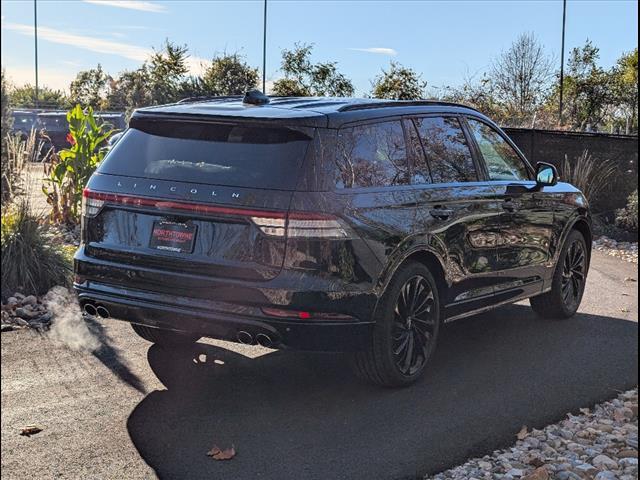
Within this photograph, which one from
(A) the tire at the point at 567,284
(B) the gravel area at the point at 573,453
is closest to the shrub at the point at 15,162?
(A) the tire at the point at 567,284

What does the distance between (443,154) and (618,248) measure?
27.2ft

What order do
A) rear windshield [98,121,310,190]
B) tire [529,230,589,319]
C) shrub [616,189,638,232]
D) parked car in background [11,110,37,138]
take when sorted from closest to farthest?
rear windshield [98,121,310,190] → tire [529,230,589,319] → parked car in background [11,110,37,138] → shrub [616,189,638,232]

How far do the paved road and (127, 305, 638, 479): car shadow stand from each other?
1 cm

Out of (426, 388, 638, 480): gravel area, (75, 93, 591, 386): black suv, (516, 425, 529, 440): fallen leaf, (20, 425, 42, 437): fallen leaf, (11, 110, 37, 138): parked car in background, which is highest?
(11, 110, 37, 138): parked car in background

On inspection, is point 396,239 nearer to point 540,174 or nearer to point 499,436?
point 499,436

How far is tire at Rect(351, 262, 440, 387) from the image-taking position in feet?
17.6

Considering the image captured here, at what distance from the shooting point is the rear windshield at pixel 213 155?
503cm

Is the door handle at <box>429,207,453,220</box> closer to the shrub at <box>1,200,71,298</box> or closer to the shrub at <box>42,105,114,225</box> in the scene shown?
the shrub at <box>1,200,71,298</box>

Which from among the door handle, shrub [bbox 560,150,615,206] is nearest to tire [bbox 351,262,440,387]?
the door handle

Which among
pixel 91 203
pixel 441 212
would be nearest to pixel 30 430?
pixel 91 203

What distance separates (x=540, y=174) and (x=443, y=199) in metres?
1.61

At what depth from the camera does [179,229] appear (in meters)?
5.06

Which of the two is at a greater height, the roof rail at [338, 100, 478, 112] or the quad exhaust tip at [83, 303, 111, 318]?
the roof rail at [338, 100, 478, 112]

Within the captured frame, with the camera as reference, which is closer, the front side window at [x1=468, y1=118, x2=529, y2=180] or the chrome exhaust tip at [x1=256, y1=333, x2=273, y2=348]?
the chrome exhaust tip at [x1=256, y1=333, x2=273, y2=348]
